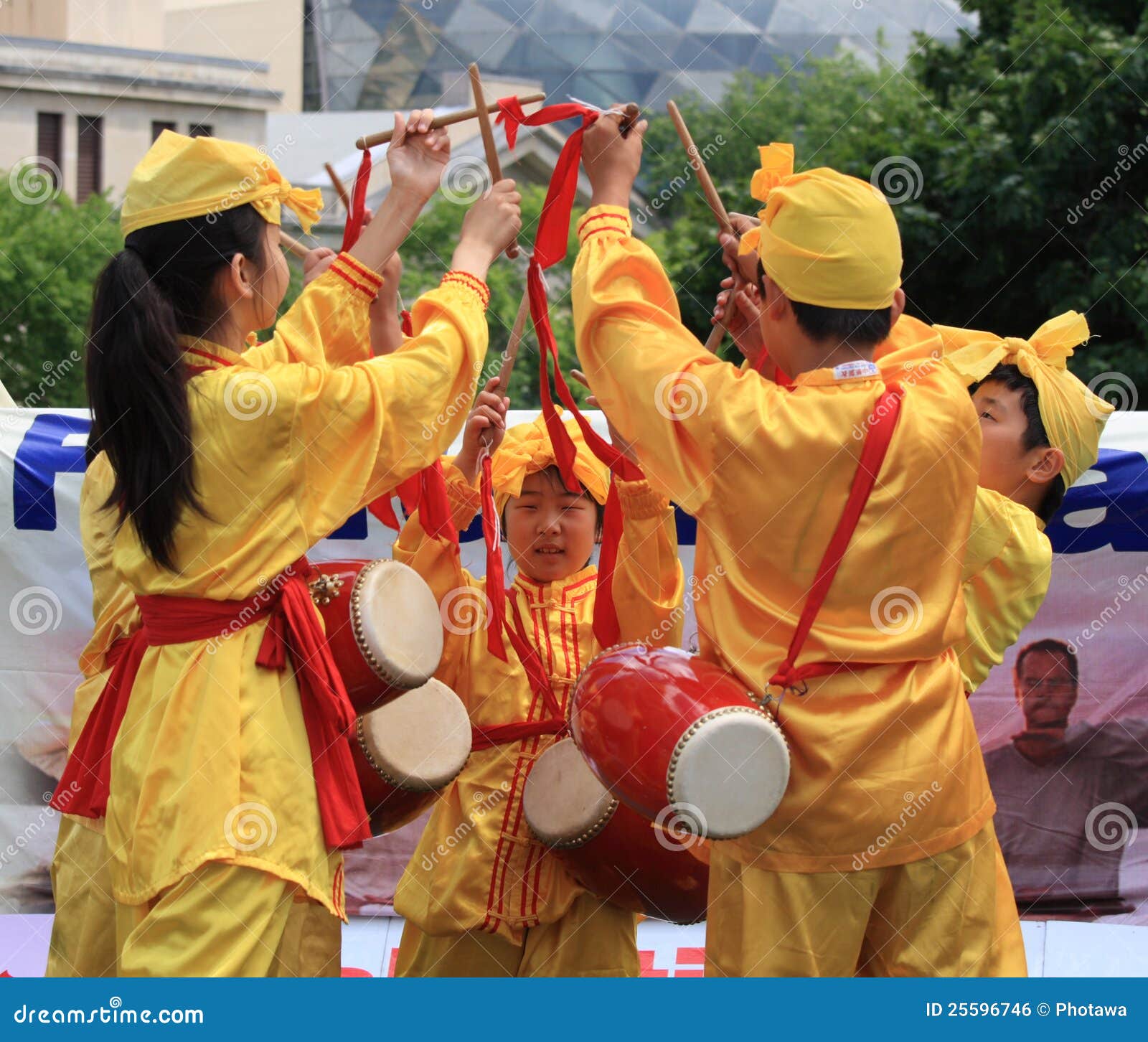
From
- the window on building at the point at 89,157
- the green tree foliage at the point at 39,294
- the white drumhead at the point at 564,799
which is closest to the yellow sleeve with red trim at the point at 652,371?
the white drumhead at the point at 564,799

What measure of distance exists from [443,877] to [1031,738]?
2099mm

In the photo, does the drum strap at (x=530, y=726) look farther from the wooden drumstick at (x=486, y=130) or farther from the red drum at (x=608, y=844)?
the wooden drumstick at (x=486, y=130)

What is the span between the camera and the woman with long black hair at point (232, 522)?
2.46 m

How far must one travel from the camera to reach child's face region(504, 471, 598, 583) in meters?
3.51

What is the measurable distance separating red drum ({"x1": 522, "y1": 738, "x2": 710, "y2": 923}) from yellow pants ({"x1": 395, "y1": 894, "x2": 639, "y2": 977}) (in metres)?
0.12

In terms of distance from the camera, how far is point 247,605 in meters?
2.60

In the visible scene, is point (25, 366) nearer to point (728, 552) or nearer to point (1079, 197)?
point (1079, 197)

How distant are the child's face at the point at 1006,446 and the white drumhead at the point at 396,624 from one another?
1.27m

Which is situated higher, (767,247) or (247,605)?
(767,247)

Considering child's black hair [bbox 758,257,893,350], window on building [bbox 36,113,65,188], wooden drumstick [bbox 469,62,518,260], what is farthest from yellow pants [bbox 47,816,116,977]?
window on building [bbox 36,113,65,188]

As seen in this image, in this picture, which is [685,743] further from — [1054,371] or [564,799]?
[1054,371]

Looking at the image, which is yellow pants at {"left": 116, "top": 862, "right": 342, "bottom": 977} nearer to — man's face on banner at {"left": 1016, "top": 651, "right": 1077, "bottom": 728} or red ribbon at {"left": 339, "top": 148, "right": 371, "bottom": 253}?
red ribbon at {"left": 339, "top": 148, "right": 371, "bottom": 253}

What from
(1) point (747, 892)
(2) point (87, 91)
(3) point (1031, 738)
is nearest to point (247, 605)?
(1) point (747, 892)

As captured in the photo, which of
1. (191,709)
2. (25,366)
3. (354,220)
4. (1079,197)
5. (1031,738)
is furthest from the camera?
(25,366)
